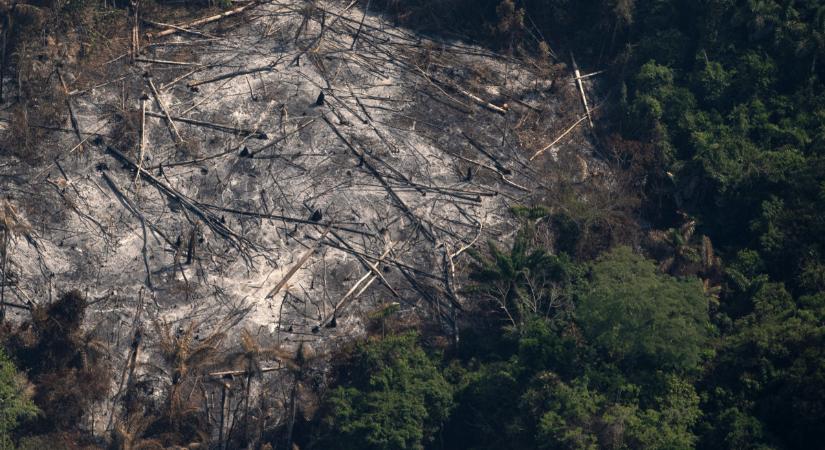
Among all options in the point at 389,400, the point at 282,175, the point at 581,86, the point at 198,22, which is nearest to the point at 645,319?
the point at 389,400

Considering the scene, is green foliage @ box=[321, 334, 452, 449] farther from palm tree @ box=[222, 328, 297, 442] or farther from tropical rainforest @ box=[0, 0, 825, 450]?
palm tree @ box=[222, 328, 297, 442]

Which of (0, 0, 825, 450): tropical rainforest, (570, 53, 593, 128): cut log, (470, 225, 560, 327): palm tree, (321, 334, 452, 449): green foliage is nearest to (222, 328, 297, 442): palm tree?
(0, 0, 825, 450): tropical rainforest

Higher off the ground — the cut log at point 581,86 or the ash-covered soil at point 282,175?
the cut log at point 581,86

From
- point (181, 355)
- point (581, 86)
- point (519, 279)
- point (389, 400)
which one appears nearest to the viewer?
point (389, 400)

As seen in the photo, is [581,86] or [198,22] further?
[581,86]

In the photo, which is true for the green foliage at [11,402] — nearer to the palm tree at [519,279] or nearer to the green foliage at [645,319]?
the palm tree at [519,279]

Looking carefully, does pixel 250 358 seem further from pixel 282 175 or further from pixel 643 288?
pixel 643 288

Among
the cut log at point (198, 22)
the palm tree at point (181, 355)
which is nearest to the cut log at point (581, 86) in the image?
the cut log at point (198, 22)
